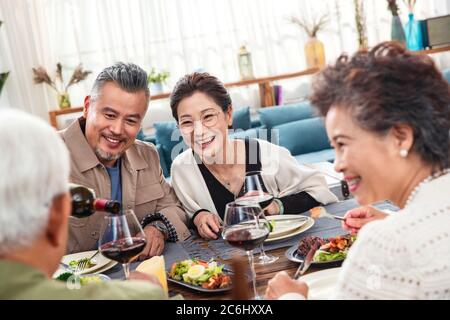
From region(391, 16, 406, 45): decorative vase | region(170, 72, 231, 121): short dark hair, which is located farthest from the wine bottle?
region(391, 16, 406, 45): decorative vase

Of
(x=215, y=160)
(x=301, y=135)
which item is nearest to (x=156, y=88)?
(x=301, y=135)

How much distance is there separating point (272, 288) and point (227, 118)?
4.37 ft

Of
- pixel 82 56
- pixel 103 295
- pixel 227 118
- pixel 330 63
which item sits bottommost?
pixel 103 295

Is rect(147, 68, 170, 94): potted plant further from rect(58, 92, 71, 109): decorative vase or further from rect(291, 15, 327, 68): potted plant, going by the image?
rect(291, 15, 327, 68): potted plant

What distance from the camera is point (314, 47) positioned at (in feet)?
19.1

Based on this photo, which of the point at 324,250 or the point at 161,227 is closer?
the point at 324,250

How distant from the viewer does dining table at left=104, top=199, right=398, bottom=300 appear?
1487mm

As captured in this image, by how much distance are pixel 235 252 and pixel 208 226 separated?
27 cm

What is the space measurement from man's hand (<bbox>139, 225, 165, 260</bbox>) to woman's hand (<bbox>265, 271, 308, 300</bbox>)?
2.26 feet

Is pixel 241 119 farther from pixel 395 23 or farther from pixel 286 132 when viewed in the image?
pixel 395 23

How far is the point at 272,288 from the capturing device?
4.16 feet

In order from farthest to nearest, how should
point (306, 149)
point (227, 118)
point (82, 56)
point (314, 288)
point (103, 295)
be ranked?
point (82, 56) < point (306, 149) < point (227, 118) < point (314, 288) < point (103, 295)
